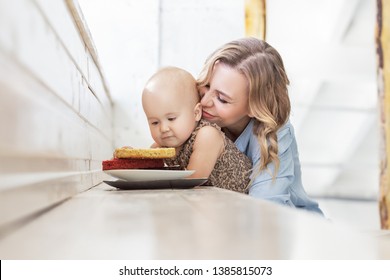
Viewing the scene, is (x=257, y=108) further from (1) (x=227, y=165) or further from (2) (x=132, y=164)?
(2) (x=132, y=164)

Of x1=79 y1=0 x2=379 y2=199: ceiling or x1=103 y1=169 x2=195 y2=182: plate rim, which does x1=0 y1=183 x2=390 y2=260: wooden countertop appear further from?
x1=79 y1=0 x2=379 y2=199: ceiling

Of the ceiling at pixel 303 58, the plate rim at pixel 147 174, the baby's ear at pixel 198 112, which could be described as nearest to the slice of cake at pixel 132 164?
the plate rim at pixel 147 174

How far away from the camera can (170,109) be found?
1399mm

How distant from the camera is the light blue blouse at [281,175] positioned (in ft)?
4.66

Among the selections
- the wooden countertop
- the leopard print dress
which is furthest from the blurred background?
the wooden countertop

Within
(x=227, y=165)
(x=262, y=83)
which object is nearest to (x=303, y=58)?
(x=262, y=83)

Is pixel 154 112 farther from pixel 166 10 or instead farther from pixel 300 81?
pixel 300 81

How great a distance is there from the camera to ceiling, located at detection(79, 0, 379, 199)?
103 inches

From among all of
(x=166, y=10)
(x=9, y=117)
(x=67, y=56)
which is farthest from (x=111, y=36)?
(x=9, y=117)

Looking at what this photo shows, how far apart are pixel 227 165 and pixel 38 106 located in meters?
0.86

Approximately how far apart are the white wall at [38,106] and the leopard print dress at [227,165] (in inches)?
17.8

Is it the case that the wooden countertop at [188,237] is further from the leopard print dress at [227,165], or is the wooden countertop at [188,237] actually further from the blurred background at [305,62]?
the blurred background at [305,62]

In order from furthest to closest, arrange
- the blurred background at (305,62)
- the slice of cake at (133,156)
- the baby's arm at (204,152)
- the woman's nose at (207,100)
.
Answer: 1. the blurred background at (305,62)
2. the woman's nose at (207,100)
3. the baby's arm at (204,152)
4. the slice of cake at (133,156)

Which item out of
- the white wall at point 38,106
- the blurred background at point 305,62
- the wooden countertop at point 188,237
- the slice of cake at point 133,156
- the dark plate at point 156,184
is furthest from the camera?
the blurred background at point 305,62
